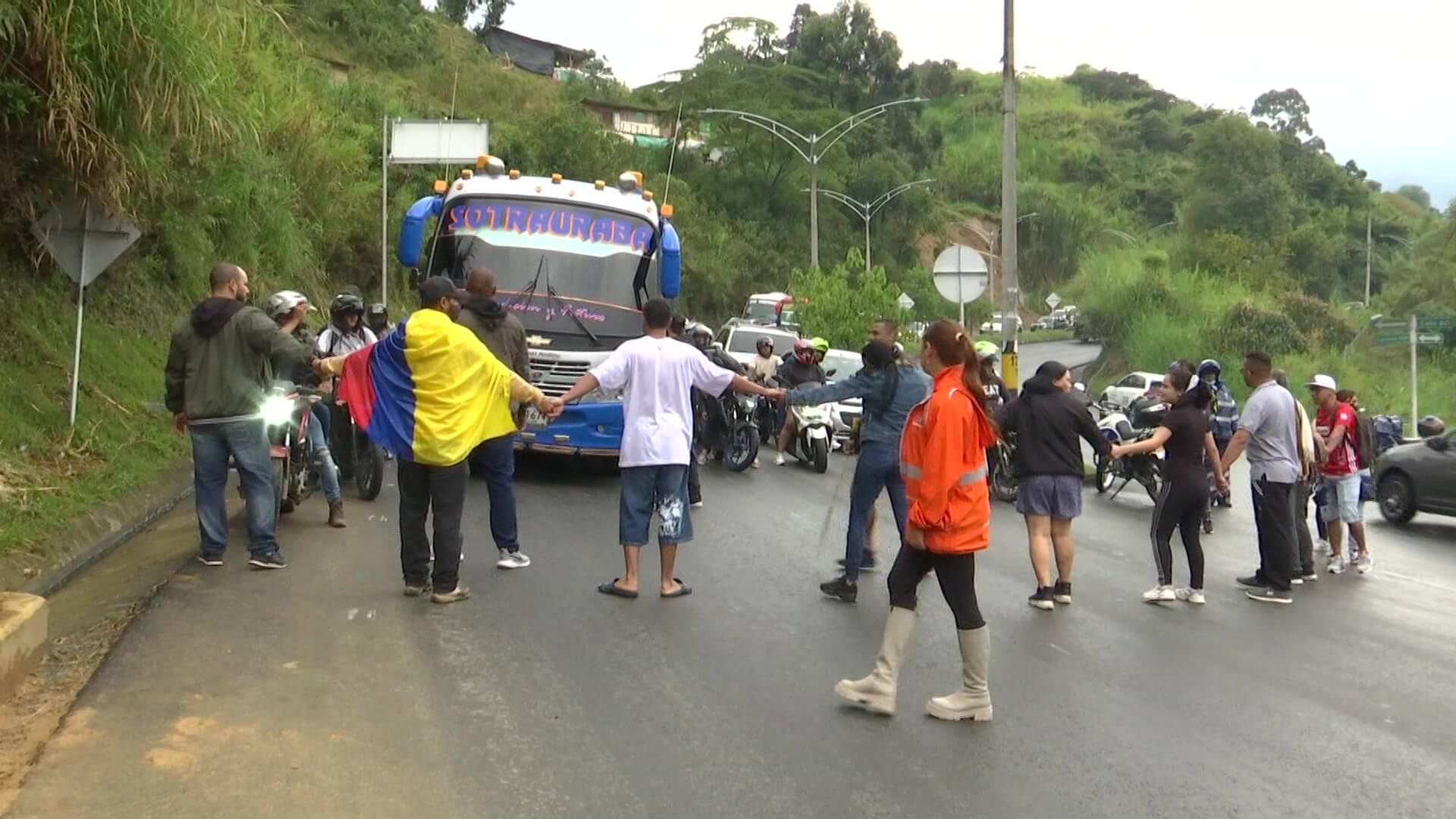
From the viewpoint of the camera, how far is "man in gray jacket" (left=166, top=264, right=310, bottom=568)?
7.88m

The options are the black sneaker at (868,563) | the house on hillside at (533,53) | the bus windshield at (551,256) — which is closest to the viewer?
the black sneaker at (868,563)

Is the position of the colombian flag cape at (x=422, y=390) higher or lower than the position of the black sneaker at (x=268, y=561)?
higher

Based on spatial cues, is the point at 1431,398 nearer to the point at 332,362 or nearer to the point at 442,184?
the point at 442,184

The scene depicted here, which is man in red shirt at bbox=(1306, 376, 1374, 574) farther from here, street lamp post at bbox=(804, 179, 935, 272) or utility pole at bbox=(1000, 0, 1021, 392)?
street lamp post at bbox=(804, 179, 935, 272)

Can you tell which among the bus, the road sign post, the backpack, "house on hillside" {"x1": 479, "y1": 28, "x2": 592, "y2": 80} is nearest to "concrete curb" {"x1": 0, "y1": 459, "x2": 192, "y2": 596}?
the road sign post

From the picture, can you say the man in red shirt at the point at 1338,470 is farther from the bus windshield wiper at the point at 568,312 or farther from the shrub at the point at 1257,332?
the shrub at the point at 1257,332

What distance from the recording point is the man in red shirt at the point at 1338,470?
36.9 feet

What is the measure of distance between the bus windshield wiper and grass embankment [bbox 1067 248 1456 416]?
26515mm

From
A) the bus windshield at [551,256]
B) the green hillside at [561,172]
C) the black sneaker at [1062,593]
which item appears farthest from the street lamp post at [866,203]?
the black sneaker at [1062,593]

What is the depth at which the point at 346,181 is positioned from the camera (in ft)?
90.2

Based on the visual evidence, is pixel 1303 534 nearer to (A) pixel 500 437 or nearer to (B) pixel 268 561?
(A) pixel 500 437

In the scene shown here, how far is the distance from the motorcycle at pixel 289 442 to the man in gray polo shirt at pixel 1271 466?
671cm

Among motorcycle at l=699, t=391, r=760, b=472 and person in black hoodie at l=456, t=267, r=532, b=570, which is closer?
person in black hoodie at l=456, t=267, r=532, b=570

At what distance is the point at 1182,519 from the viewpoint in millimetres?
9109
